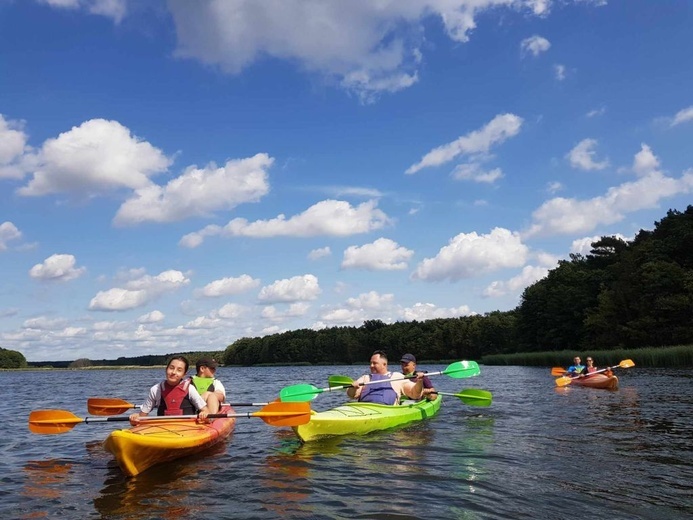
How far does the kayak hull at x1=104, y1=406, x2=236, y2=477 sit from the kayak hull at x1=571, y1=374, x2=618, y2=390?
637 inches

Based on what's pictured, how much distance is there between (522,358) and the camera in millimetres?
53156

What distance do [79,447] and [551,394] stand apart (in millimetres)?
15139

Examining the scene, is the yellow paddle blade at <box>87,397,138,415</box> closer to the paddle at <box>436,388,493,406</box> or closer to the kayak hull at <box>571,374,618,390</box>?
the paddle at <box>436,388,493,406</box>

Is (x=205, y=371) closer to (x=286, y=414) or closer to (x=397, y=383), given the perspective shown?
(x=286, y=414)

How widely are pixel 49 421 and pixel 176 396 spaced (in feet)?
6.52

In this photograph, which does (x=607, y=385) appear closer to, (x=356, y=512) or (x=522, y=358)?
(x=356, y=512)

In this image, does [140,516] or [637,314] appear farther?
[637,314]

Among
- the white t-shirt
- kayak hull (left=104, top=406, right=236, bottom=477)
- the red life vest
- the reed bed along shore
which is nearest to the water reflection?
kayak hull (left=104, top=406, right=236, bottom=477)

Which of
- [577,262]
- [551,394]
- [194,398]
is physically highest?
[577,262]

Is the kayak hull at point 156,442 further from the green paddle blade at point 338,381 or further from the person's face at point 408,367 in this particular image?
the person's face at point 408,367

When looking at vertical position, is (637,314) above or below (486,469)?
above

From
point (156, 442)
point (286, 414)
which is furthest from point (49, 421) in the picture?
point (286, 414)

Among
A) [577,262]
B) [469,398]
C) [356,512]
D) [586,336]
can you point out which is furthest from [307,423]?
[577,262]

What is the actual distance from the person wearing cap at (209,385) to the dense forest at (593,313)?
139ft
